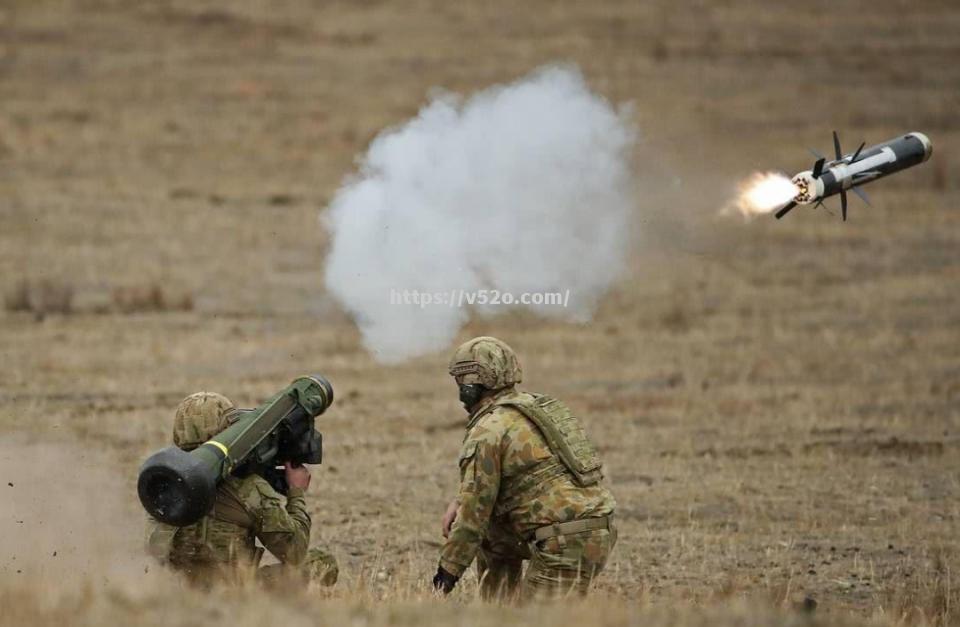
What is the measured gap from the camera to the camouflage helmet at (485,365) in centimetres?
966

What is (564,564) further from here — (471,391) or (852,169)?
(852,169)

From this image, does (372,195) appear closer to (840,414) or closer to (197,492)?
(197,492)

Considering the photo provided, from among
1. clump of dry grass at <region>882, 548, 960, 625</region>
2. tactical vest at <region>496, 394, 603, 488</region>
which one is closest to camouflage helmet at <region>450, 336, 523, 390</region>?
tactical vest at <region>496, 394, 603, 488</region>

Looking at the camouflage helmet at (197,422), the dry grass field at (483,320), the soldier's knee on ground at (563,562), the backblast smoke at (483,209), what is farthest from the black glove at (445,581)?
the backblast smoke at (483,209)

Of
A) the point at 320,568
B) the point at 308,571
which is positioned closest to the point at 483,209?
the point at 320,568

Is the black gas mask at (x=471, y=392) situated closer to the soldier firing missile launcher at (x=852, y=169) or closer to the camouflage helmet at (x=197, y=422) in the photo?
the camouflage helmet at (x=197, y=422)

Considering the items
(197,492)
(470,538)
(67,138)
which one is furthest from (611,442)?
(67,138)

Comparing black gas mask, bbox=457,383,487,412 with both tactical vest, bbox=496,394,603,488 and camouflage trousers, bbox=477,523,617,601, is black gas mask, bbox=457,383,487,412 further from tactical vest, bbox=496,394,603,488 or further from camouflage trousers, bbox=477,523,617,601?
camouflage trousers, bbox=477,523,617,601

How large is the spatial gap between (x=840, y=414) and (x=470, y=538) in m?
9.64

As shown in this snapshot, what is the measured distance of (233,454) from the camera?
9.06 meters

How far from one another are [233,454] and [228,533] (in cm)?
49

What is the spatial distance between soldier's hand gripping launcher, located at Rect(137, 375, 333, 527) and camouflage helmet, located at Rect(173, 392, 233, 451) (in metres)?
0.13

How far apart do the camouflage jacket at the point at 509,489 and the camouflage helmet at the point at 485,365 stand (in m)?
0.21

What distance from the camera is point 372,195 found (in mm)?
12867
